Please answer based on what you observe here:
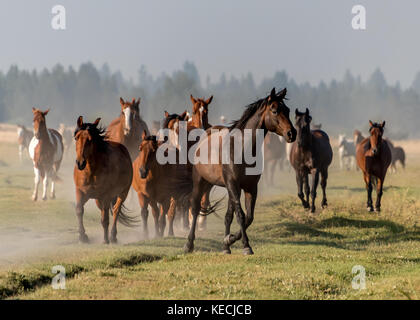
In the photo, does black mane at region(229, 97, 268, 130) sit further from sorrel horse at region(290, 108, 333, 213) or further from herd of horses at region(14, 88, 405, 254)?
sorrel horse at region(290, 108, 333, 213)

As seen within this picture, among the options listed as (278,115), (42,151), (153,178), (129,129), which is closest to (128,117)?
(129,129)

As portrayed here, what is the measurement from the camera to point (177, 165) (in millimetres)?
17031

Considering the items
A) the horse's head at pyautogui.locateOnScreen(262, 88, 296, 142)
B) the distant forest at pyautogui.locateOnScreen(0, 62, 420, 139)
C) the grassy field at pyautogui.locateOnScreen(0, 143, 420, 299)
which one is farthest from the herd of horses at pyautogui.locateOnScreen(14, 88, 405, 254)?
the distant forest at pyautogui.locateOnScreen(0, 62, 420, 139)

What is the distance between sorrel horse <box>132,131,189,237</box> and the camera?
16562 millimetres

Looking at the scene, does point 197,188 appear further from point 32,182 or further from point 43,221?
point 32,182

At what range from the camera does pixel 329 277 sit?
11102mm

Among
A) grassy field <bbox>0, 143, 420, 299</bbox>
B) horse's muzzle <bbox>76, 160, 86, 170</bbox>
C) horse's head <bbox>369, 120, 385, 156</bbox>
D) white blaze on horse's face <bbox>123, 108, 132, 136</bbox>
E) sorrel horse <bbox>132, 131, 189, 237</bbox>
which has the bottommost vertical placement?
grassy field <bbox>0, 143, 420, 299</bbox>

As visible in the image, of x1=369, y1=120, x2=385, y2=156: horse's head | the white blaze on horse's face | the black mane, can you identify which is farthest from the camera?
x1=369, y1=120, x2=385, y2=156: horse's head

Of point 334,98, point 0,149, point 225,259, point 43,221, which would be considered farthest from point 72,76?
point 225,259

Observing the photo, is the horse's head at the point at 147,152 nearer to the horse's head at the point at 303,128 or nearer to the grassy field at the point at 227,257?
the grassy field at the point at 227,257

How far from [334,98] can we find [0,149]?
132m

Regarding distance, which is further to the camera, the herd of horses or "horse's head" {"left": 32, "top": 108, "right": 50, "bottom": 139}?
"horse's head" {"left": 32, "top": 108, "right": 50, "bottom": 139}

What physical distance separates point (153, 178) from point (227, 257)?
4787 mm

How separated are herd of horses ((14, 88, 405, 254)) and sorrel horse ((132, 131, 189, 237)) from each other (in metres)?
0.02
